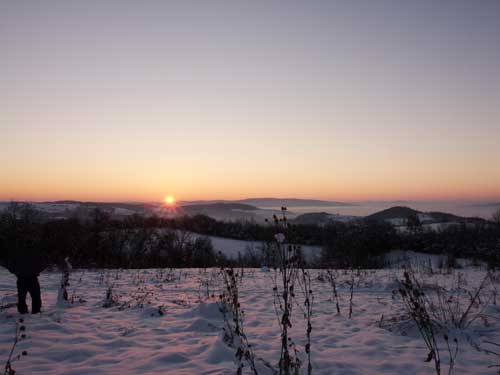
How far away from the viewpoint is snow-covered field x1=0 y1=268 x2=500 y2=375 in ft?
11.9

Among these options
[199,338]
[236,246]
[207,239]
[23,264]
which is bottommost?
[236,246]

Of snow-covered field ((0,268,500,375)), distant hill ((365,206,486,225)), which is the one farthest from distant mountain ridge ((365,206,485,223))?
snow-covered field ((0,268,500,375))

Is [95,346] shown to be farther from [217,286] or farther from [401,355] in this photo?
[217,286]

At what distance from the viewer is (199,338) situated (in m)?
4.55

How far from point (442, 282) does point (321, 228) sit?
98.5 ft

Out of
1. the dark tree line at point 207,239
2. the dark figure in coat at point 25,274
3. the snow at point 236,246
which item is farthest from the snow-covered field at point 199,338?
the snow at point 236,246

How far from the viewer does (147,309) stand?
19.5ft

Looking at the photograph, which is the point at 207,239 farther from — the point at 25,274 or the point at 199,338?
the point at 199,338

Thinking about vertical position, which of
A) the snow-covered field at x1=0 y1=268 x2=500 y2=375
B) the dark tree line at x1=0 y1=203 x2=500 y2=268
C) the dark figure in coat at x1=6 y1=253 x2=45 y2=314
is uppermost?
the dark figure in coat at x1=6 y1=253 x2=45 y2=314

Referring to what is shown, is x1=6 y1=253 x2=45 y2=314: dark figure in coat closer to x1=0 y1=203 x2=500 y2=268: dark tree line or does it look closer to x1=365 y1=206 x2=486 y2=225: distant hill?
x1=0 y1=203 x2=500 y2=268: dark tree line

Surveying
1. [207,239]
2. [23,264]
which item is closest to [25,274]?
[23,264]

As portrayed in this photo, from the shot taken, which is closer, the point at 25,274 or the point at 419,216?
the point at 25,274

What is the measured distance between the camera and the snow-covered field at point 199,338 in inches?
142

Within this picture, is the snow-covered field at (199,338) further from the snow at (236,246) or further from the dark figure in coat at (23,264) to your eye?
the snow at (236,246)
